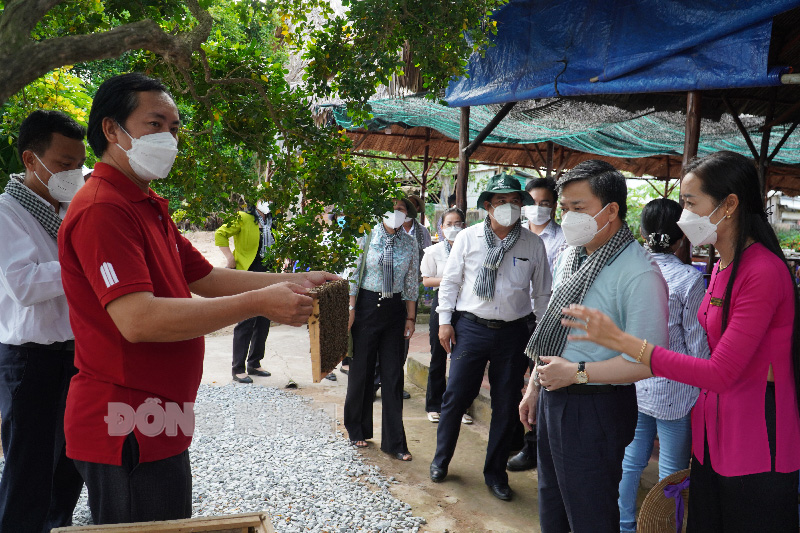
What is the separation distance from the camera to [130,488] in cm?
158

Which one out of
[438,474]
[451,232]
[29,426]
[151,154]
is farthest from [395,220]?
[151,154]

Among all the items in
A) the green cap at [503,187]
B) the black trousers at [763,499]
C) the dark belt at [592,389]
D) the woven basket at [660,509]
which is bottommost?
the woven basket at [660,509]

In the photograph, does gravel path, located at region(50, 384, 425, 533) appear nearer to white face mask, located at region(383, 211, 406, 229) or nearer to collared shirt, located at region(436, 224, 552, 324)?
collared shirt, located at region(436, 224, 552, 324)

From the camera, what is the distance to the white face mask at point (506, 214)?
396 centimetres

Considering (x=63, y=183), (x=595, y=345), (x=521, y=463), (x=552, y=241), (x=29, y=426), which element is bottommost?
(x=521, y=463)

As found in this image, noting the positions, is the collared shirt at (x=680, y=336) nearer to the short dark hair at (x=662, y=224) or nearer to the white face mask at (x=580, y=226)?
the short dark hair at (x=662, y=224)

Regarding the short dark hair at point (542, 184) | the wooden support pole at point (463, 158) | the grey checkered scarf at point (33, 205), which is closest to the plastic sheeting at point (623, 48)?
the wooden support pole at point (463, 158)

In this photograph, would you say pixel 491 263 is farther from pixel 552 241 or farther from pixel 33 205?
pixel 33 205

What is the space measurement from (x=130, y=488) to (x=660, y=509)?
202 centimetres

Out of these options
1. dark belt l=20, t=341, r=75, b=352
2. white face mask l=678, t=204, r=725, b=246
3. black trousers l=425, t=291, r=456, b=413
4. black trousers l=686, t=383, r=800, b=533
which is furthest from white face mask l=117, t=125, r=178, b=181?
black trousers l=425, t=291, r=456, b=413

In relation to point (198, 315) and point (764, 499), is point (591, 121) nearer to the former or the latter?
point (764, 499)

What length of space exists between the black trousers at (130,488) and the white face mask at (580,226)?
1.69 meters

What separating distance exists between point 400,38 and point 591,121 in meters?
5.81

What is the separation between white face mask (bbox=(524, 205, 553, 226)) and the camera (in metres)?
4.59
